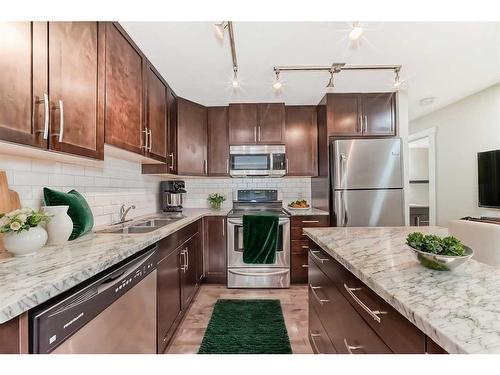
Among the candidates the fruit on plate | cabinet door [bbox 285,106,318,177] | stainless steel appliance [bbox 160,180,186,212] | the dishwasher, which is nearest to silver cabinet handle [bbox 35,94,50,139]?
the dishwasher

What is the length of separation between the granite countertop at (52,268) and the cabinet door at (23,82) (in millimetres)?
482

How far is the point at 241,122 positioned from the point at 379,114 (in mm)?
1734

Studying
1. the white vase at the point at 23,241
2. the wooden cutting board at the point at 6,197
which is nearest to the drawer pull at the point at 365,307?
the white vase at the point at 23,241

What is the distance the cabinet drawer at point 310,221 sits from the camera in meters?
2.99

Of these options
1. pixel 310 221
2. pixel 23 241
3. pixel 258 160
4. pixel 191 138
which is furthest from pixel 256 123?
pixel 23 241

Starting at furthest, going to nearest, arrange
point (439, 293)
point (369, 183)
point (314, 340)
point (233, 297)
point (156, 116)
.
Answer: point (369, 183) → point (233, 297) → point (156, 116) → point (314, 340) → point (439, 293)

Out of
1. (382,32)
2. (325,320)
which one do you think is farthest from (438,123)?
(325,320)

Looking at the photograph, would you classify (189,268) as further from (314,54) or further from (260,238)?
(314,54)

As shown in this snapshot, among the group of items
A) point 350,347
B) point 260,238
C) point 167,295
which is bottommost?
point 167,295

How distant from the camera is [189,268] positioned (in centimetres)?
248

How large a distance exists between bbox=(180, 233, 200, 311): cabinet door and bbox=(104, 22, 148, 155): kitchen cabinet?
1008mm
